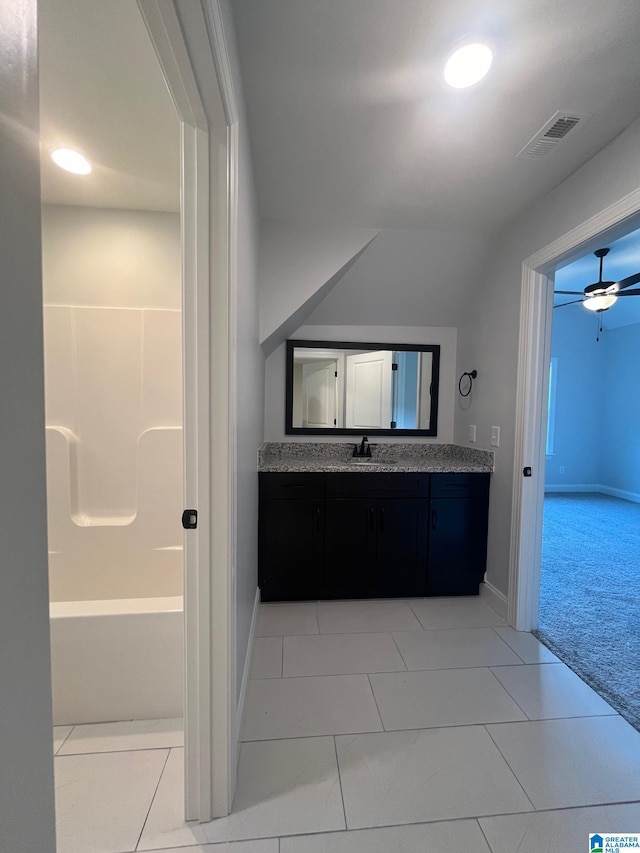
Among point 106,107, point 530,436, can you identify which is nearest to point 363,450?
point 530,436

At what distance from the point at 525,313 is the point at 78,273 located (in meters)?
2.52

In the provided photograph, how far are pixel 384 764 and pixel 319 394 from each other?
2.23 m

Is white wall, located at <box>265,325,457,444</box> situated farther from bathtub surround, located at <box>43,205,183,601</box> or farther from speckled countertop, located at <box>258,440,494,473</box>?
bathtub surround, located at <box>43,205,183,601</box>

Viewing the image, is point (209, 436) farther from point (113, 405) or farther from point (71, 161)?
point (71, 161)

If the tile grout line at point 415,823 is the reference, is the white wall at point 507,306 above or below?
above

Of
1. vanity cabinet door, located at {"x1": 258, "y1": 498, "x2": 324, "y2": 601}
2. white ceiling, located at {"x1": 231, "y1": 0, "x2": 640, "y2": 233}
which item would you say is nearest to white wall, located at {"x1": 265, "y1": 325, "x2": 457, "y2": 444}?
vanity cabinet door, located at {"x1": 258, "y1": 498, "x2": 324, "y2": 601}

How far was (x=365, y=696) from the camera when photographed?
1.65 metres

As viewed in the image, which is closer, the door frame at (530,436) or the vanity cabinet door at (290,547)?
the door frame at (530,436)

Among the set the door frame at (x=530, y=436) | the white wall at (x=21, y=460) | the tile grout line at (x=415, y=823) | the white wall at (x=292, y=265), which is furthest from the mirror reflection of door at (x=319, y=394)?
the white wall at (x=21, y=460)

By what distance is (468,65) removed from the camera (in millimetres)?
1248

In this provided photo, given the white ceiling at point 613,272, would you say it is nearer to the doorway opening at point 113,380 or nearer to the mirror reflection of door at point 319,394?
the mirror reflection of door at point 319,394

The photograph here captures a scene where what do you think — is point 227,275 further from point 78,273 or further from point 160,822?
point 160,822

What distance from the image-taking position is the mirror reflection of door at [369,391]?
118 inches

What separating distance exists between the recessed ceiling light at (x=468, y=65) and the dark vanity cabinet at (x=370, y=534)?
6.34ft
